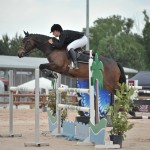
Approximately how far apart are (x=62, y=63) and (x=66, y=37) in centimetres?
63

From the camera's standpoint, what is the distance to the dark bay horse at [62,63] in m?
11.6

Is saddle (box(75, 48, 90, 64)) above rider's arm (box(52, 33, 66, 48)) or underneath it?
underneath

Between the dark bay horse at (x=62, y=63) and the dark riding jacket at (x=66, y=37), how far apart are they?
192 mm

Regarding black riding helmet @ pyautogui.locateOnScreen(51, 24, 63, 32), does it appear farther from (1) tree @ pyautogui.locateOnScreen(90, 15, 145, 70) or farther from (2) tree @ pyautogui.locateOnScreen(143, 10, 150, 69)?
(2) tree @ pyautogui.locateOnScreen(143, 10, 150, 69)

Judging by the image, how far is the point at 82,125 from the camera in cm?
1052

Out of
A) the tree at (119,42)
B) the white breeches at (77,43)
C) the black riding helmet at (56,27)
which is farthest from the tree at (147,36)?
the black riding helmet at (56,27)

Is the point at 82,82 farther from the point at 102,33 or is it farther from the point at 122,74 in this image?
the point at 102,33

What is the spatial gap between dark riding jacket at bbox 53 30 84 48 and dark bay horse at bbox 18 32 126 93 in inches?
7.6

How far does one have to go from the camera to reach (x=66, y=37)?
11.3m

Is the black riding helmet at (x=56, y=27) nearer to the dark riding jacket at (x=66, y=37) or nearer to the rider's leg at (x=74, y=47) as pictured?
the dark riding jacket at (x=66, y=37)

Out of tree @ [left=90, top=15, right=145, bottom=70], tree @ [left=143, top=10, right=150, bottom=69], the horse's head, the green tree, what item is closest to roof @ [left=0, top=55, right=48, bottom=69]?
tree @ [left=90, top=15, right=145, bottom=70]

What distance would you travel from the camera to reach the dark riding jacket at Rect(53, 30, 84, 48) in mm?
11211

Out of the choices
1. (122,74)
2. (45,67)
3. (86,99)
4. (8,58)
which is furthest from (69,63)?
(8,58)

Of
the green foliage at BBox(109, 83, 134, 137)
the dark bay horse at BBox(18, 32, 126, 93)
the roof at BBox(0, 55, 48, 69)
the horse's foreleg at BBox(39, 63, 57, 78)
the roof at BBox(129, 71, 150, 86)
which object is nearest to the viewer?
the green foliage at BBox(109, 83, 134, 137)
